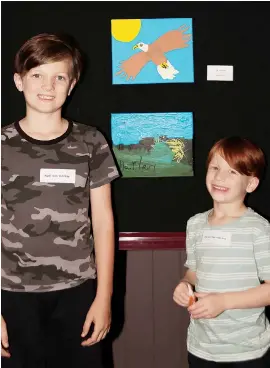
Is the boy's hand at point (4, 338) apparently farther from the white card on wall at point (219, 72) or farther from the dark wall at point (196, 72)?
the white card on wall at point (219, 72)

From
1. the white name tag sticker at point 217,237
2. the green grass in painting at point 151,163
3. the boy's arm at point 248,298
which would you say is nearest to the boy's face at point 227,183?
the white name tag sticker at point 217,237

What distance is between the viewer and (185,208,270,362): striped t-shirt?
62.0 inches

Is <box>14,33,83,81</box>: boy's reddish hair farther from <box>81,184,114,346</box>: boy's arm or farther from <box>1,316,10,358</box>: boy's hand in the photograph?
<box>1,316,10,358</box>: boy's hand

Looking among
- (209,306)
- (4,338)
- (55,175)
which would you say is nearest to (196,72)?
(55,175)

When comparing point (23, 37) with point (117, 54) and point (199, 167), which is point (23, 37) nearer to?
point (117, 54)

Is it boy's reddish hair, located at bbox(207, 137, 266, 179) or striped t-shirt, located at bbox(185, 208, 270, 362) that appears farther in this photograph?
boy's reddish hair, located at bbox(207, 137, 266, 179)

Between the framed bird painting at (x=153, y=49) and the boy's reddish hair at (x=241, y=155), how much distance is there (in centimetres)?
51

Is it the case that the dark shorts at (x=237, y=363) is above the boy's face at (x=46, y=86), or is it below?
below

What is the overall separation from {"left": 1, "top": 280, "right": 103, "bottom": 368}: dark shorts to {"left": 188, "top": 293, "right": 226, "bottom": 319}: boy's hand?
1.31ft

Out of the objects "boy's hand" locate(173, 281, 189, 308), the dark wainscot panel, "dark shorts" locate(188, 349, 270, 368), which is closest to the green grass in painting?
the dark wainscot panel

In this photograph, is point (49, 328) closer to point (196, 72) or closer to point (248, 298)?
point (248, 298)

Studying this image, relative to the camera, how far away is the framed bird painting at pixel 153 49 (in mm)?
2098

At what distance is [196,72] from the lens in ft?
6.93

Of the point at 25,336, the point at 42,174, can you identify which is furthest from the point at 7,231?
the point at 25,336
